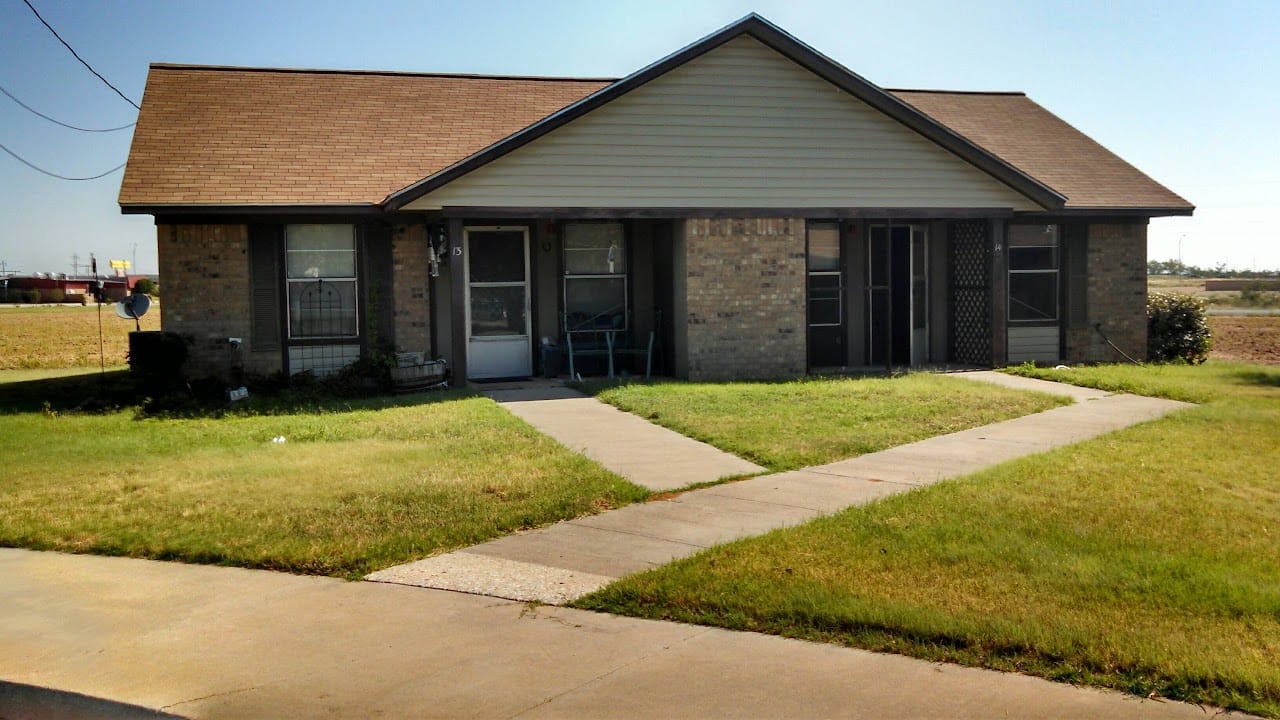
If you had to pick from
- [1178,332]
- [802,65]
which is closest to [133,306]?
[802,65]

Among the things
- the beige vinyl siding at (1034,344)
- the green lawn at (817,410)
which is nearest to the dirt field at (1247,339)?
the beige vinyl siding at (1034,344)

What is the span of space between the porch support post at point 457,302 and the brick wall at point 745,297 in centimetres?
332

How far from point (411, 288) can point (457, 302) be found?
115 cm

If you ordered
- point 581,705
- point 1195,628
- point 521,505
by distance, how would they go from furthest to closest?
point 521,505 < point 1195,628 < point 581,705

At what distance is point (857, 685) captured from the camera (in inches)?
196

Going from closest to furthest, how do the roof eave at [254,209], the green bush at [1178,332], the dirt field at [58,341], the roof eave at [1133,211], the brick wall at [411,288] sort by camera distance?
the roof eave at [254,209] < the brick wall at [411,288] < the roof eave at [1133,211] < the green bush at [1178,332] < the dirt field at [58,341]

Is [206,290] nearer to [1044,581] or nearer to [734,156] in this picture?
[734,156]

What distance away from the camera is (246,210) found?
15531 millimetres

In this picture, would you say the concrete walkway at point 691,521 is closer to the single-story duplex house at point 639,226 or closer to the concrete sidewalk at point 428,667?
the concrete sidewalk at point 428,667

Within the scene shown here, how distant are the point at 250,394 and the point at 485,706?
1213 centimetres

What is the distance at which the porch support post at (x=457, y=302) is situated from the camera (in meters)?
15.9

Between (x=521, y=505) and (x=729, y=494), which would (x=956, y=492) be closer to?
(x=729, y=494)

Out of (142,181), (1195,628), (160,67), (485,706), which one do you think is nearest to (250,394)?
(142,181)

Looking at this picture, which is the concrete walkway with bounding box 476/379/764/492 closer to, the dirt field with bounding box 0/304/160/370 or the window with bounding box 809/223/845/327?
the window with bounding box 809/223/845/327
